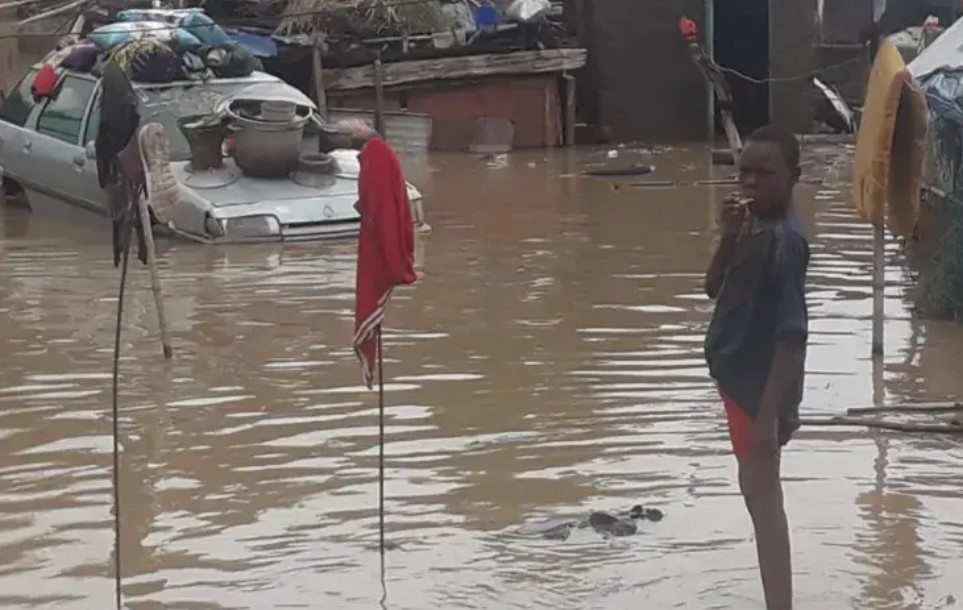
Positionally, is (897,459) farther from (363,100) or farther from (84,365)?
(363,100)

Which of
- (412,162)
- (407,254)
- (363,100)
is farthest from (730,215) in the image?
(363,100)

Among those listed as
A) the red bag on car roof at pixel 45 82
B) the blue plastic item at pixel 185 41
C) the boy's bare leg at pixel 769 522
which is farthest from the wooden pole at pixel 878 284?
the red bag on car roof at pixel 45 82

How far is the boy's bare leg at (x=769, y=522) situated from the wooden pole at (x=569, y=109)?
19.0 m

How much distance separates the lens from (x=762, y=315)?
16.9 feet

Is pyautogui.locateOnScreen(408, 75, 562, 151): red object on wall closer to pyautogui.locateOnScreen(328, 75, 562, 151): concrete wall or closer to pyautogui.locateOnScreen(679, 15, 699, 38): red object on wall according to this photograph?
pyautogui.locateOnScreen(328, 75, 562, 151): concrete wall

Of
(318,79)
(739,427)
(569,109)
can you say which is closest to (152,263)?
(739,427)

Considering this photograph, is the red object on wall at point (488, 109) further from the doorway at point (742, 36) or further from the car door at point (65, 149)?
the car door at point (65, 149)

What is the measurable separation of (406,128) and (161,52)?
8078mm

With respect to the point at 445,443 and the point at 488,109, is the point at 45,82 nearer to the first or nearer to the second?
the point at 488,109

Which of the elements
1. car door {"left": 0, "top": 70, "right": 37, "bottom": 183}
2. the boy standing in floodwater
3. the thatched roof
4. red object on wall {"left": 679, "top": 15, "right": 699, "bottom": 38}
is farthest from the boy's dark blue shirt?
red object on wall {"left": 679, "top": 15, "right": 699, "bottom": 38}

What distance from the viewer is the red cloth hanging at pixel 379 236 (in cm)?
616

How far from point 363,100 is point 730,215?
18.7 metres

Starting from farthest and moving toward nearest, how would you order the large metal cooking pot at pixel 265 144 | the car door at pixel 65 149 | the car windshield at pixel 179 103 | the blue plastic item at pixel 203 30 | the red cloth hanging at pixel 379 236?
the blue plastic item at pixel 203 30
the car door at pixel 65 149
the car windshield at pixel 179 103
the large metal cooking pot at pixel 265 144
the red cloth hanging at pixel 379 236

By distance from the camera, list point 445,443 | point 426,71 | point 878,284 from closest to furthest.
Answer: point 445,443 → point 878,284 → point 426,71
